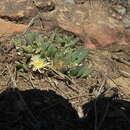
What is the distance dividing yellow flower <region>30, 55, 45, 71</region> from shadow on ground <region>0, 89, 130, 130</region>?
0.85ft

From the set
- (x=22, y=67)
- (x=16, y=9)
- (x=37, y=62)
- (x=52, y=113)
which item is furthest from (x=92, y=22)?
(x=52, y=113)

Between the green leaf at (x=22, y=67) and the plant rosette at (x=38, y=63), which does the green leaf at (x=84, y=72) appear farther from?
the green leaf at (x=22, y=67)

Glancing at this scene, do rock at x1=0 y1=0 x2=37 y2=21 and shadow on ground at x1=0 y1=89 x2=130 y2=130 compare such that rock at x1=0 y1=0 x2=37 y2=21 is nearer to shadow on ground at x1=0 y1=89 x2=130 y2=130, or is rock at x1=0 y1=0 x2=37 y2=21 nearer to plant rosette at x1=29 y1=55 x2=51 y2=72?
plant rosette at x1=29 y1=55 x2=51 y2=72

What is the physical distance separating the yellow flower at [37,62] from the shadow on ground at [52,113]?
26 cm

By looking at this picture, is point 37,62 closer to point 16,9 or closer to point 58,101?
point 58,101

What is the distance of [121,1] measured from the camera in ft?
16.2

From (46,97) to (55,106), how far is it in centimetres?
12

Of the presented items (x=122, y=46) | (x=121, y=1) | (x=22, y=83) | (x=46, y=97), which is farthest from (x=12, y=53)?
(x=121, y=1)

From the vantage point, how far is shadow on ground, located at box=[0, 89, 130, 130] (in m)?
2.95

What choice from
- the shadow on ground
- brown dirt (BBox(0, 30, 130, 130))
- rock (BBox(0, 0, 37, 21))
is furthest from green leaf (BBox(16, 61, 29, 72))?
rock (BBox(0, 0, 37, 21))

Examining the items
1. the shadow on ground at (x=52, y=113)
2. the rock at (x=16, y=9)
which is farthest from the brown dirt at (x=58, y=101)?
the rock at (x=16, y=9)

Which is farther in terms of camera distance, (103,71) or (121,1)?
(121,1)

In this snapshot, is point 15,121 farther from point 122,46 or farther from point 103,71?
point 122,46

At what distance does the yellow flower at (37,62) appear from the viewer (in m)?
3.40
